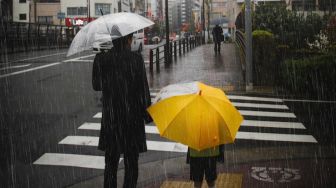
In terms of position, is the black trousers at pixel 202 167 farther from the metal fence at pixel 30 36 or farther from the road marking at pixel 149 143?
the metal fence at pixel 30 36

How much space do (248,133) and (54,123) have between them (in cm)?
393

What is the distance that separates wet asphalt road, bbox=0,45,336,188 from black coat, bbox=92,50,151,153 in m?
1.81

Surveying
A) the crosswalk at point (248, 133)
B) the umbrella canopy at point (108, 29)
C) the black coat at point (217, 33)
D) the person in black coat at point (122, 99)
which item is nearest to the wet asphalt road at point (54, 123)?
the crosswalk at point (248, 133)

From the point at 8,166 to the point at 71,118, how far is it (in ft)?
10.9

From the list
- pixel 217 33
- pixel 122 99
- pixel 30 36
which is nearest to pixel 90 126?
pixel 122 99

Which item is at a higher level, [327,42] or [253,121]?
[327,42]

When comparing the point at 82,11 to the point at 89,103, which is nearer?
the point at 89,103

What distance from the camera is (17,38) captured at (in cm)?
3067

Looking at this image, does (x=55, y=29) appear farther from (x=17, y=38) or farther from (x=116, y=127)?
(x=116, y=127)

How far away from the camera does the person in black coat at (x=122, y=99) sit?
4301 mm

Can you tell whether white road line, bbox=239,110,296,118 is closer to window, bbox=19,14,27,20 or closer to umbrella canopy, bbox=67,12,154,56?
umbrella canopy, bbox=67,12,154,56

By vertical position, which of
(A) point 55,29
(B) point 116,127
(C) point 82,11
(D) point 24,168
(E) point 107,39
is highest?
(C) point 82,11

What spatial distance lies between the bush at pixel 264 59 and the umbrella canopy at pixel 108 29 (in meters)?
9.92

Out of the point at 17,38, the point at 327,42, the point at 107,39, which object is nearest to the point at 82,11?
the point at 17,38
